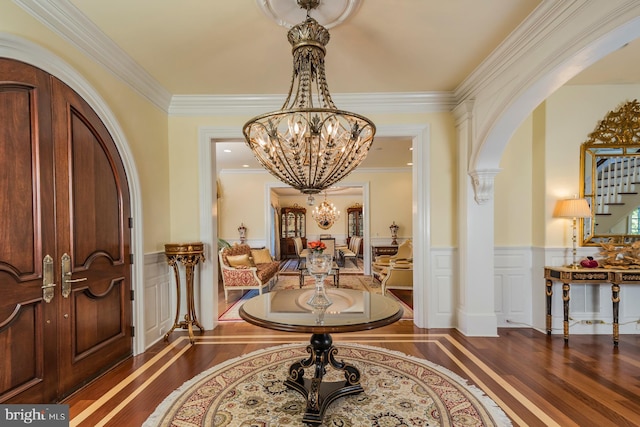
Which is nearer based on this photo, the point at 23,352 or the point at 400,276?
the point at 23,352

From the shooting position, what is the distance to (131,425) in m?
1.91

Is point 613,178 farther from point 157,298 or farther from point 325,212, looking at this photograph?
point 325,212

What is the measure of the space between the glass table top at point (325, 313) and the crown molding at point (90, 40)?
2.50 meters

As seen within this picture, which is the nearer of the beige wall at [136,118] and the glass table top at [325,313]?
the glass table top at [325,313]

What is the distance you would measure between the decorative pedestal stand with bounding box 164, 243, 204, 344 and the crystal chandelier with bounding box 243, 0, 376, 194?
5.94 ft

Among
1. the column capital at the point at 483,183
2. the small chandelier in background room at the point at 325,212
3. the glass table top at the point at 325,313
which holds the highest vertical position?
the column capital at the point at 483,183

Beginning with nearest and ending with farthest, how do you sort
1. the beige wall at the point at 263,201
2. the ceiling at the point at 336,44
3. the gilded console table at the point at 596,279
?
the ceiling at the point at 336,44 → the gilded console table at the point at 596,279 → the beige wall at the point at 263,201

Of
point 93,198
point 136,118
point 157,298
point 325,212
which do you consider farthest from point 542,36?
point 325,212

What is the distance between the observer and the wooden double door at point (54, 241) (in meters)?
1.85

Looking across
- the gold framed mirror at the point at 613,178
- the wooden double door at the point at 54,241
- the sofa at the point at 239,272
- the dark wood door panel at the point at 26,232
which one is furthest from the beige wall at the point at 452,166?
the sofa at the point at 239,272

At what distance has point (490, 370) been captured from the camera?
2588 mm

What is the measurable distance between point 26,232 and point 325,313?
6.77 feet

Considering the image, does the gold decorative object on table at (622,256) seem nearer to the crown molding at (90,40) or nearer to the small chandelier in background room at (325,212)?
the crown molding at (90,40)

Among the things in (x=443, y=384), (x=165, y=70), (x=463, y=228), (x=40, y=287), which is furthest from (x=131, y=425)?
(x=463, y=228)
